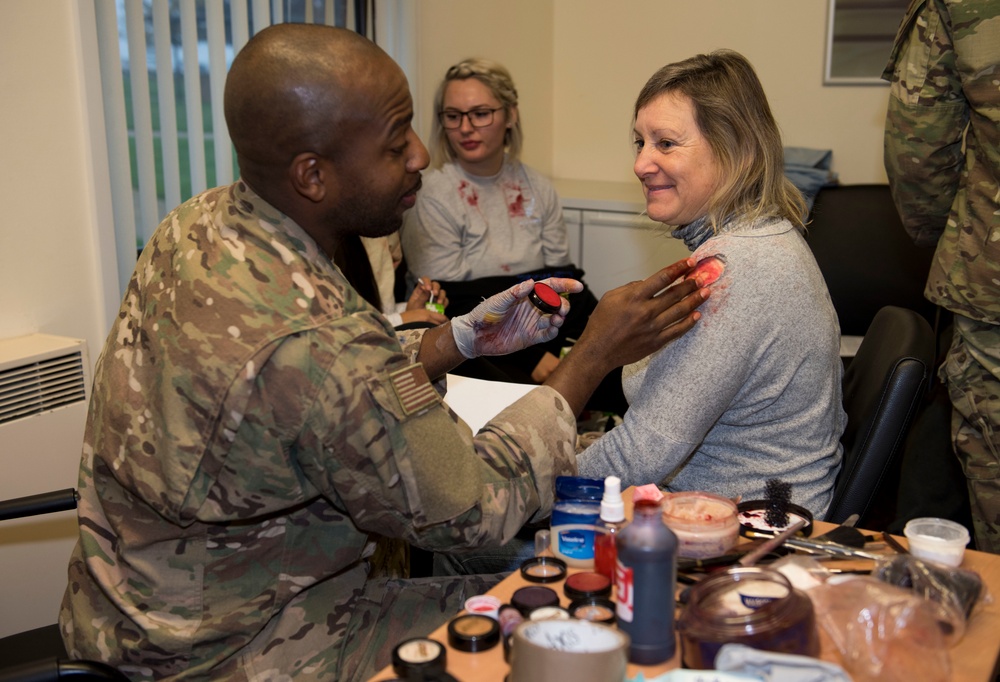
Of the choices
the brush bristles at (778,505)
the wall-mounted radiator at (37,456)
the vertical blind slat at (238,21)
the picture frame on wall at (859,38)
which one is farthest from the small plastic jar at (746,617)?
the picture frame on wall at (859,38)

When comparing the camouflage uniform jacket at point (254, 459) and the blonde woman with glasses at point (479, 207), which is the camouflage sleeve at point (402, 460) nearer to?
the camouflage uniform jacket at point (254, 459)

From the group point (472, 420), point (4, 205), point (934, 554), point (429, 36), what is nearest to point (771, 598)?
point (934, 554)

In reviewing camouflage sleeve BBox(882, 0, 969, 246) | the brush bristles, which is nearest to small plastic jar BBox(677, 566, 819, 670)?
the brush bristles

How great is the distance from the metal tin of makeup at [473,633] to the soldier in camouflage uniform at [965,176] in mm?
1394

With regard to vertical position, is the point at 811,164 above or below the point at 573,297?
above

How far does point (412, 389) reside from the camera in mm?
1186

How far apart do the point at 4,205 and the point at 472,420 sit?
1335mm

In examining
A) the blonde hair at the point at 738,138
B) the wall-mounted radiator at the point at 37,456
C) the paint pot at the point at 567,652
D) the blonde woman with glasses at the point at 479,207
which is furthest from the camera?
the blonde woman with glasses at the point at 479,207

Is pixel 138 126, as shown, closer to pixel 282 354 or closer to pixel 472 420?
pixel 472 420

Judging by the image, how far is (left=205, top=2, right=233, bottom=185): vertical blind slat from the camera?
9.74ft

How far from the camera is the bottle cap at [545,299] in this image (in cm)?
162

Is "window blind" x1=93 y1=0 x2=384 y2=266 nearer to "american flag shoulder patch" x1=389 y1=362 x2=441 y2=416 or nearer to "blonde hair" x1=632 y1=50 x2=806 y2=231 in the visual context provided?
"blonde hair" x1=632 y1=50 x2=806 y2=231

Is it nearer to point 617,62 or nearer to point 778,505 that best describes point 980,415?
point 778,505

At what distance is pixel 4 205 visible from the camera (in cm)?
233
